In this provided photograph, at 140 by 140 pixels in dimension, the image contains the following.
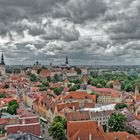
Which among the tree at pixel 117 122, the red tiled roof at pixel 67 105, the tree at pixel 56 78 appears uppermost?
the tree at pixel 56 78

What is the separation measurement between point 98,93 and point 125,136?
54.7 meters

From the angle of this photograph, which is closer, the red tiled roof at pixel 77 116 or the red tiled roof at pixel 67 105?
the red tiled roof at pixel 77 116

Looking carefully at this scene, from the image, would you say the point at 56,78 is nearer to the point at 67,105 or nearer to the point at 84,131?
the point at 67,105

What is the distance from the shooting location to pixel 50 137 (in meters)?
47.5

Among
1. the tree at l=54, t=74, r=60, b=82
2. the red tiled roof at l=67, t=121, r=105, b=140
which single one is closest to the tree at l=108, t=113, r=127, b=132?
the red tiled roof at l=67, t=121, r=105, b=140

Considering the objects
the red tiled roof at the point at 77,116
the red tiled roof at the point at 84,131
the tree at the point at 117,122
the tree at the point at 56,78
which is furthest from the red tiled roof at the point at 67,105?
the tree at the point at 56,78

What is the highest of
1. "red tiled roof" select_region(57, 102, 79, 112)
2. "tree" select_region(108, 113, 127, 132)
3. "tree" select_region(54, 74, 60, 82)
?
"tree" select_region(54, 74, 60, 82)

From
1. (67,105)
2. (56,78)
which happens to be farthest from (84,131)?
(56,78)

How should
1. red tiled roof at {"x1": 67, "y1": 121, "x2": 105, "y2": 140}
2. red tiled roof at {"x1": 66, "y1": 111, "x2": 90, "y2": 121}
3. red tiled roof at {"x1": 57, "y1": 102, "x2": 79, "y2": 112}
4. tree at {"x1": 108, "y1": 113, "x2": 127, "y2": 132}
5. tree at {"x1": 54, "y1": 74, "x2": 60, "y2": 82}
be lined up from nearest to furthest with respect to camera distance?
red tiled roof at {"x1": 67, "y1": 121, "x2": 105, "y2": 140} < tree at {"x1": 108, "y1": 113, "x2": 127, "y2": 132} < red tiled roof at {"x1": 66, "y1": 111, "x2": 90, "y2": 121} < red tiled roof at {"x1": 57, "y1": 102, "x2": 79, "y2": 112} < tree at {"x1": 54, "y1": 74, "x2": 60, "y2": 82}

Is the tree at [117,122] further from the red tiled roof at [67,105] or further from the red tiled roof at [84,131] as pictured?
the red tiled roof at [67,105]

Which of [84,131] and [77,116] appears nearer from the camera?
[84,131]

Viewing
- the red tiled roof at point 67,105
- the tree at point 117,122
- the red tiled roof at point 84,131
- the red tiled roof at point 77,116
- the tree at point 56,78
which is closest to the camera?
the red tiled roof at point 84,131

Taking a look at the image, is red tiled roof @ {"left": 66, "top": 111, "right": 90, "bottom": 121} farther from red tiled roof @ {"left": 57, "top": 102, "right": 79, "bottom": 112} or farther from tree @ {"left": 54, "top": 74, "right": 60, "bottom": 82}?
tree @ {"left": 54, "top": 74, "right": 60, "bottom": 82}

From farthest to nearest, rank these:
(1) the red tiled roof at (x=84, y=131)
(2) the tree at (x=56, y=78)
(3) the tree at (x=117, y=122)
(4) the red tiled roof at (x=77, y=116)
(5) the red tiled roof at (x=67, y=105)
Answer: (2) the tree at (x=56, y=78), (5) the red tiled roof at (x=67, y=105), (4) the red tiled roof at (x=77, y=116), (3) the tree at (x=117, y=122), (1) the red tiled roof at (x=84, y=131)
